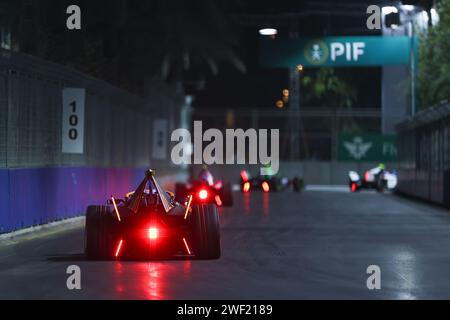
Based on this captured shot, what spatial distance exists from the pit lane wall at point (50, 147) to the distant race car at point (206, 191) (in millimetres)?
1689

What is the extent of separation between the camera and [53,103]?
23344mm

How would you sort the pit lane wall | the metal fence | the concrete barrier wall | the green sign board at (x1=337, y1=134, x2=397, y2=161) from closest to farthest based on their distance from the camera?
the concrete barrier wall < the pit lane wall < the metal fence < the green sign board at (x1=337, y1=134, x2=397, y2=161)

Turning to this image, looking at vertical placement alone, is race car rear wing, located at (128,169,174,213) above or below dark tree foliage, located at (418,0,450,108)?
below

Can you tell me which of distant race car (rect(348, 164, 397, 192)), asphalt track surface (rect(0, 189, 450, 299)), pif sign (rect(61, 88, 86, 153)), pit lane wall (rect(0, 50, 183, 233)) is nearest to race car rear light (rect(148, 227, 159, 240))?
asphalt track surface (rect(0, 189, 450, 299))

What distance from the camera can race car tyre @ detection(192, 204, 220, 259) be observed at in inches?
573

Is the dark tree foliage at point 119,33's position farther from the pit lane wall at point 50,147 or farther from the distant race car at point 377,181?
A: the distant race car at point 377,181

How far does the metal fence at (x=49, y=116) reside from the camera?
1961 cm

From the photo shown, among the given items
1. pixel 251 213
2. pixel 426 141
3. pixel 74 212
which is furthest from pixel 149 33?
pixel 426 141

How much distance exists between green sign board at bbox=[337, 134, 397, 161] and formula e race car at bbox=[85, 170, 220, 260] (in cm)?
4410

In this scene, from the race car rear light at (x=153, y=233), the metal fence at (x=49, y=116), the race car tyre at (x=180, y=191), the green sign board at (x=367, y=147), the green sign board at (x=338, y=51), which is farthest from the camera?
the green sign board at (x=367, y=147)

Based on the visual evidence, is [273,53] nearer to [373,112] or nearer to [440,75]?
[440,75]

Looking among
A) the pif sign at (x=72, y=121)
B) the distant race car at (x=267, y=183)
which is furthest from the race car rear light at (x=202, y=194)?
the distant race car at (x=267, y=183)

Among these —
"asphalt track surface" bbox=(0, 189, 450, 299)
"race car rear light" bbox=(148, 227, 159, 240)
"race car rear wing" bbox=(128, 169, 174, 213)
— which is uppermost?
"race car rear wing" bbox=(128, 169, 174, 213)

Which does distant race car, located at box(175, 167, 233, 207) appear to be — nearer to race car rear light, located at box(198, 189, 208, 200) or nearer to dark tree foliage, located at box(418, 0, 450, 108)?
race car rear light, located at box(198, 189, 208, 200)
